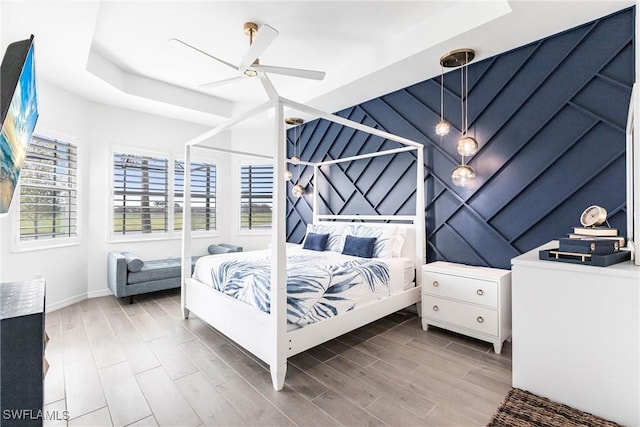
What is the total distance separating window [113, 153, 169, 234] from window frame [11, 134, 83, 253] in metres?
0.45

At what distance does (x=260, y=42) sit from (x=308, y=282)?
6.16ft

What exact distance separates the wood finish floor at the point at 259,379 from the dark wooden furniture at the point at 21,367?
845mm

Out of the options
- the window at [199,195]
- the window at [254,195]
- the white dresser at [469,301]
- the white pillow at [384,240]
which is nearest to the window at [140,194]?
the window at [199,195]

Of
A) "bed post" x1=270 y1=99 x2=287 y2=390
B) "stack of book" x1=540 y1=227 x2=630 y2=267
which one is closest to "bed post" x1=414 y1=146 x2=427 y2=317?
"stack of book" x1=540 y1=227 x2=630 y2=267

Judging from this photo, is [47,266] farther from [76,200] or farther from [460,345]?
[460,345]

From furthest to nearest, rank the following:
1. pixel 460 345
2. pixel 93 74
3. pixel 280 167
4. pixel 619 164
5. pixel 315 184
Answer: pixel 315 184 < pixel 93 74 < pixel 460 345 < pixel 619 164 < pixel 280 167

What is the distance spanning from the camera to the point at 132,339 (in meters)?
2.82

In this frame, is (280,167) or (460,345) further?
(460,345)

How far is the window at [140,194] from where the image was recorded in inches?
179

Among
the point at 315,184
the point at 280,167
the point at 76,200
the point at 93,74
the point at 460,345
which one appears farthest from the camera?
the point at 315,184

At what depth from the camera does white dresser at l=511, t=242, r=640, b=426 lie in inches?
53.1

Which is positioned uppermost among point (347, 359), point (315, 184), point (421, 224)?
point (315, 184)

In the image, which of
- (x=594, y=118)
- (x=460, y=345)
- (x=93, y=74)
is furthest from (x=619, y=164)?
(x=93, y=74)

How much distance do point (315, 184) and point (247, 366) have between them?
10.0 ft
